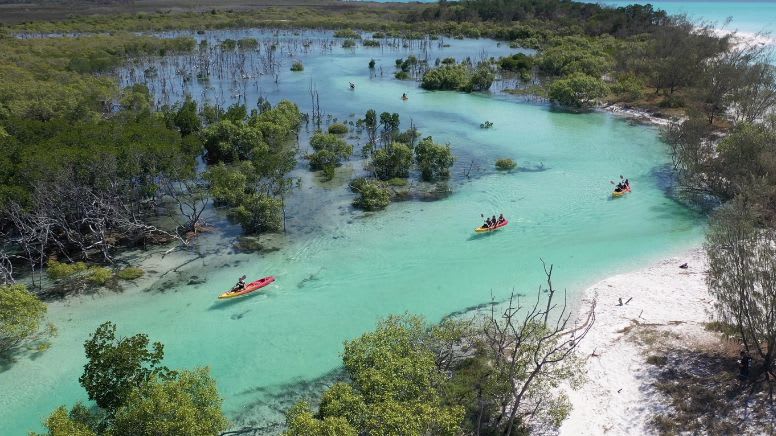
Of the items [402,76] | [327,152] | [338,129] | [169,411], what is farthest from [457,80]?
[169,411]

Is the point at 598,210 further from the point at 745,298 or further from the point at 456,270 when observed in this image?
the point at 745,298

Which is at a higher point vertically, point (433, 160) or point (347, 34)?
point (347, 34)

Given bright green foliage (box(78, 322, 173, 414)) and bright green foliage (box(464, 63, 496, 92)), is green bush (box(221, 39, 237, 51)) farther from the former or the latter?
bright green foliage (box(78, 322, 173, 414))

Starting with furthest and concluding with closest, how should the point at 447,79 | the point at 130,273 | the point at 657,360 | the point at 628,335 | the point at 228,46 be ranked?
the point at 228,46
the point at 447,79
the point at 130,273
the point at 628,335
the point at 657,360

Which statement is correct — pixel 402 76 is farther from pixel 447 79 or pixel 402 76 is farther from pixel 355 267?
pixel 355 267

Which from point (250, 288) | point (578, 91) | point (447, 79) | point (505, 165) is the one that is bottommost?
point (250, 288)

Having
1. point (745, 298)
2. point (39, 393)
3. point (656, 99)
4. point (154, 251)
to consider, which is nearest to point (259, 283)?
point (154, 251)

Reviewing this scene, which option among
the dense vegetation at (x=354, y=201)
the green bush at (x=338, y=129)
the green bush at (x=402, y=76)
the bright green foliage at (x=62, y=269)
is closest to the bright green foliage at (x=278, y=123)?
the dense vegetation at (x=354, y=201)
